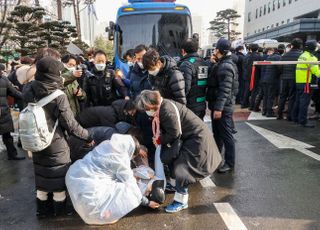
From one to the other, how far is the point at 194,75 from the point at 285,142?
294cm

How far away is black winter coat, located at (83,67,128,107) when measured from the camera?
5.20 metres

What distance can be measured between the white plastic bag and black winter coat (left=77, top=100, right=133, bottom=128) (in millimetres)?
1089

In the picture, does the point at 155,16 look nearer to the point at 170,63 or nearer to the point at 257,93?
the point at 257,93

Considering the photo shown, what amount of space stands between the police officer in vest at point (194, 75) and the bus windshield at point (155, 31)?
4416 millimetres

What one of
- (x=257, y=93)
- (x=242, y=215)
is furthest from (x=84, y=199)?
(x=257, y=93)

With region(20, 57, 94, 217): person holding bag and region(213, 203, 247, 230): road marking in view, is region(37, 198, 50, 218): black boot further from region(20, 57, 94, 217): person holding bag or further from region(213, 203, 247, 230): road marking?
region(213, 203, 247, 230): road marking

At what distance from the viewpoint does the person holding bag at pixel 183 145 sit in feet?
11.8

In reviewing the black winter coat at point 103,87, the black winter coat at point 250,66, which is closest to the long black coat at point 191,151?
the black winter coat at point 103,87

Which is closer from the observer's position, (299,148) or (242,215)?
(242,215)

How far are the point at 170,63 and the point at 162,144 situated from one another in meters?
1.14

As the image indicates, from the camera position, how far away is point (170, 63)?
4309 mm

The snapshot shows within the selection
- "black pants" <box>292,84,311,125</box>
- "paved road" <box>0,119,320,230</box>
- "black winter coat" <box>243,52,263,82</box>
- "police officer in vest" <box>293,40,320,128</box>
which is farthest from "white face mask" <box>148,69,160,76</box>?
"black winter coat" <box>243,52,263,82</box>

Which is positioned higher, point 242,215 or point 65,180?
point 65,180

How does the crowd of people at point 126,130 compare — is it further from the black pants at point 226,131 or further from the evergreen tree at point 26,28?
the evergreen tree at point 26,28
